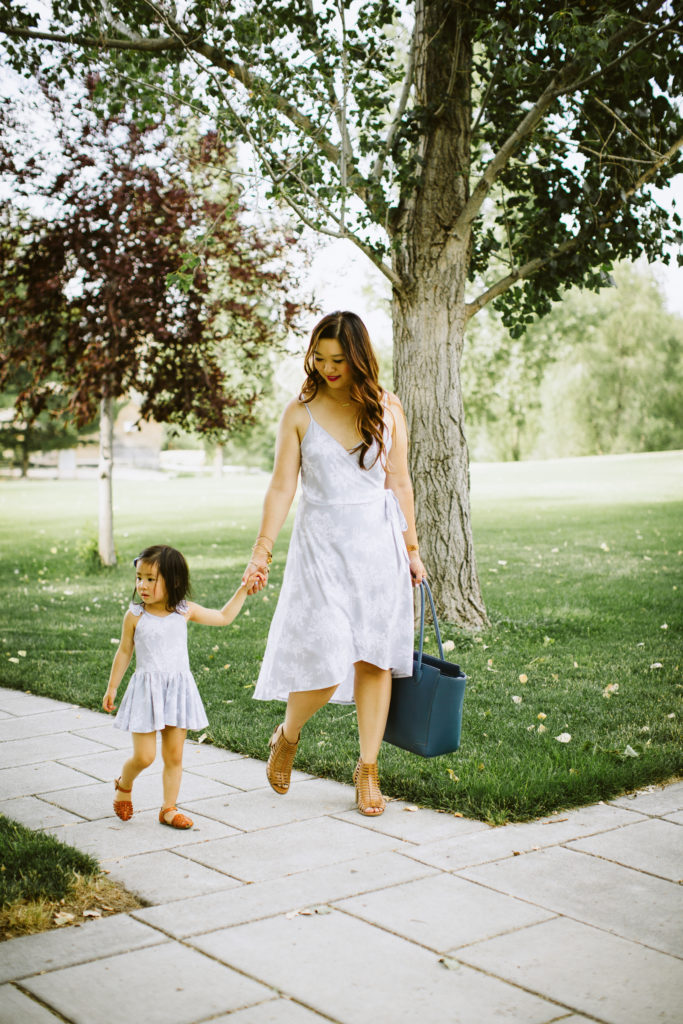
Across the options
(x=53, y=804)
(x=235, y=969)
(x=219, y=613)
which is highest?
(x=219, y=613)

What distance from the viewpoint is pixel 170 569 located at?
13.2 feet

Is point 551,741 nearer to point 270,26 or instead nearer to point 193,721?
point 193,721

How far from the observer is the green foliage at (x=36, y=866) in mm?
3342

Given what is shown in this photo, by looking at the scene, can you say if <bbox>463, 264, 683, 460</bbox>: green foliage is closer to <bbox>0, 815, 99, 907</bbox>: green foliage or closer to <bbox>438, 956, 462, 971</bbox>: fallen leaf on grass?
<bbox>0, 815, 99, 907</bbox>: green foliage

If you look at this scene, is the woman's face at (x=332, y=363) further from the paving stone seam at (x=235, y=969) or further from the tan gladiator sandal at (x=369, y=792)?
the paving stone seam at (x=235, y=969)

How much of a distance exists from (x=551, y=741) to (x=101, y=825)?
89.9 inches

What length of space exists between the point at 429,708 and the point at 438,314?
14.5 ft

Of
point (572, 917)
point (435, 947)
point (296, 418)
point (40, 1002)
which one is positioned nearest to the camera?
point (40, 1002)

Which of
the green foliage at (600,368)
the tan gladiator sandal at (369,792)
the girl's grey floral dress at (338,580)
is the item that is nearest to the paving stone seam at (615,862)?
the tan gladiator sandal at (369,792)

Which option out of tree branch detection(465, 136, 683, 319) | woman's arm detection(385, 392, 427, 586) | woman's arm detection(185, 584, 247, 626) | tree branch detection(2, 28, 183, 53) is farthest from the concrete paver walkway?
tree branch detection(2, 28, 183, 53)

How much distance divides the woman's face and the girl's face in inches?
40.5

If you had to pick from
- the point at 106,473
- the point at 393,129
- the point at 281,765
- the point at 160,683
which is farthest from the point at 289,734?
the point at 106,473

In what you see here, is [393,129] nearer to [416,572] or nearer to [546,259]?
[546,259]

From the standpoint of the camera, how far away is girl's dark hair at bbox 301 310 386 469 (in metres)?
4.12
